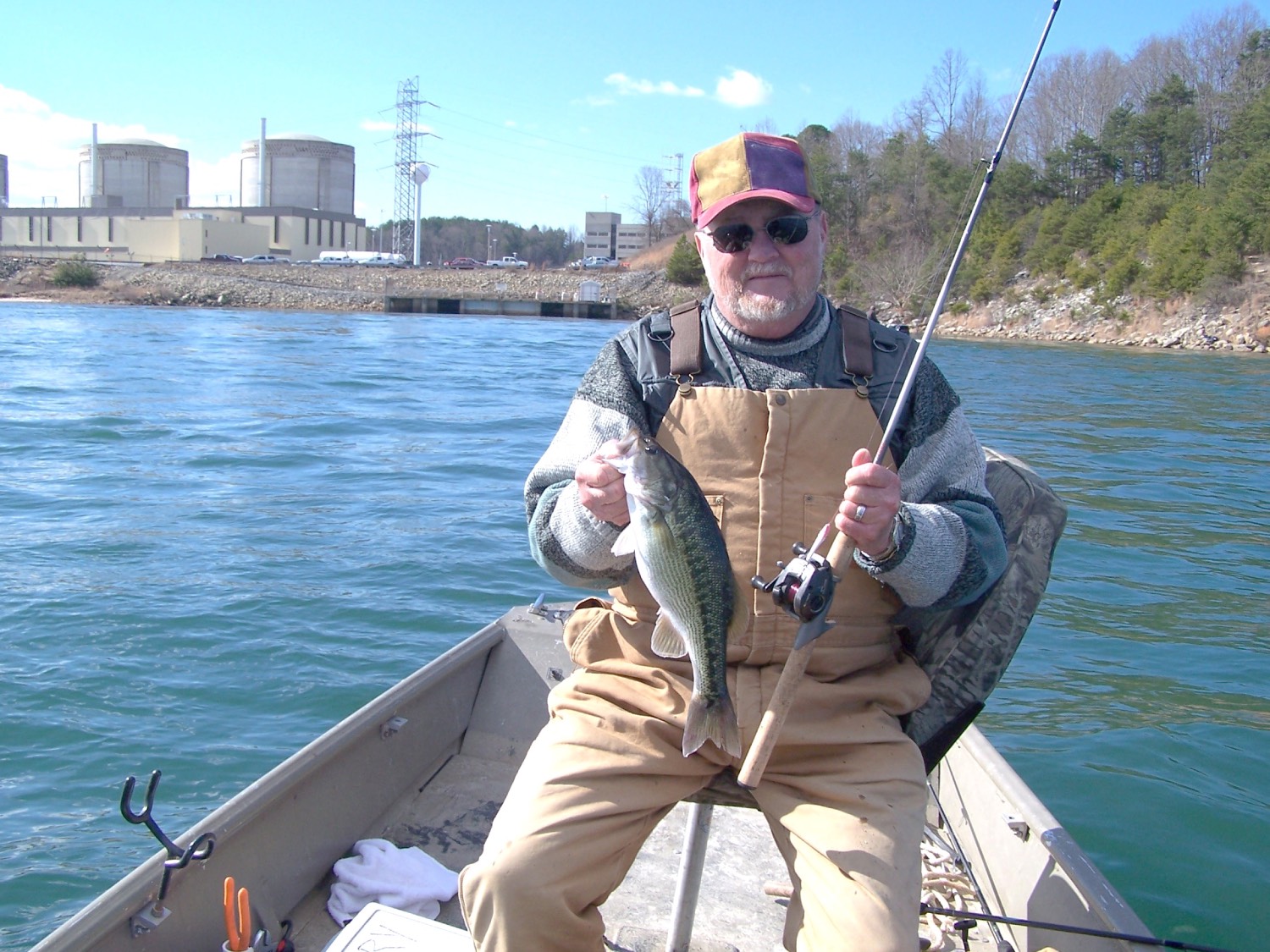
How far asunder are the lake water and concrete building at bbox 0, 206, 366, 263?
252 feet

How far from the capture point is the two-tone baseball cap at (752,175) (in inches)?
122

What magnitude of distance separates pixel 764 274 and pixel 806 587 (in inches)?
40.9

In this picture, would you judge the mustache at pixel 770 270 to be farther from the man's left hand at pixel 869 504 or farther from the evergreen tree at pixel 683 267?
the evergreen tree at pixel 683 267

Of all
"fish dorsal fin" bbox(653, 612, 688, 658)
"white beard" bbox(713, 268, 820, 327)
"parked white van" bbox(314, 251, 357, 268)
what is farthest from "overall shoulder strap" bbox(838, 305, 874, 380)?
"parked white van" bbox(314, 251, 357, 268)

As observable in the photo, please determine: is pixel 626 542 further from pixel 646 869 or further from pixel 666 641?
pixel 646 869

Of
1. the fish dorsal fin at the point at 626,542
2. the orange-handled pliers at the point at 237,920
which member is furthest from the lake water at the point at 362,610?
the fish dorsal fin at the point at 626,542

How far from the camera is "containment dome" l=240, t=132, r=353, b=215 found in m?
113

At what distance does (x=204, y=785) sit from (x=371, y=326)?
48369 mm

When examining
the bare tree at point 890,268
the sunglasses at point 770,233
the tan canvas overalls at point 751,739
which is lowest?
the tan canvas overalls at point 751,739

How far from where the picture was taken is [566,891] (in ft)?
8.29

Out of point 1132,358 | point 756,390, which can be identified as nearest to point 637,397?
point 756,390

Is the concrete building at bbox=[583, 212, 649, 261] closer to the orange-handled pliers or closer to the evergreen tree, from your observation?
the evergreen tree

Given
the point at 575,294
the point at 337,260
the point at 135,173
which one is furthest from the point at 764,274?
the point at 135,173

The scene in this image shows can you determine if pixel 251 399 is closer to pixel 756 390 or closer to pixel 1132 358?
pixel 756 390
